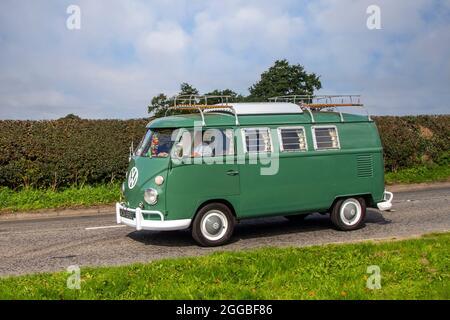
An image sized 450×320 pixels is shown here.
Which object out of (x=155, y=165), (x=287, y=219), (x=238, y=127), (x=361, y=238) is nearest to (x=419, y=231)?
(x=361, y=238)

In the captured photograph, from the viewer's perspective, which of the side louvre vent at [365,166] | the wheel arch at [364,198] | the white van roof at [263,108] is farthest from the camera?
the side louvre vent at [365,166]

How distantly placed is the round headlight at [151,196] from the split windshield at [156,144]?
645mm

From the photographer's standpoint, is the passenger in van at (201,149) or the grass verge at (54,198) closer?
the passenger in van at (201,149)

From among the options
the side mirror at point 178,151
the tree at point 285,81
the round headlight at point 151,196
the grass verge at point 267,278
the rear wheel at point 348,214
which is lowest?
the grass verge at point 267,278

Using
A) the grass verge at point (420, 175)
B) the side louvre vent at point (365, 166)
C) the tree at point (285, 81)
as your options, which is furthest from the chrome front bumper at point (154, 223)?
the tree at point (285, 81)

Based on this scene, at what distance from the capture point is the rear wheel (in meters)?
11.0

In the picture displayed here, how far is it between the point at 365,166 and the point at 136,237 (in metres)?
4.69

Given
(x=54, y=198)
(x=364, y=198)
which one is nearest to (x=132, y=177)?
(x=364, y=198)

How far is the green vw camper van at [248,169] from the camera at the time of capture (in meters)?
9.49

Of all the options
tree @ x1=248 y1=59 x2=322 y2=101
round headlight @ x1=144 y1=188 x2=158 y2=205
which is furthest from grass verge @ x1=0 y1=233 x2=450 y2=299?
tree @ x1=248 y1=59 x2=322 y2=101

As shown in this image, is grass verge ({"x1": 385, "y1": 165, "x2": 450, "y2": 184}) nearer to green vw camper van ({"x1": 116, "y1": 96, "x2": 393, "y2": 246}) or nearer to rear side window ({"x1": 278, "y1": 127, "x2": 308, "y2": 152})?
green vw camper van ({"x1": 116, "y1": 96, "x2": 393, "y2": 246})

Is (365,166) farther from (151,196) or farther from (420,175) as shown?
(420,175)

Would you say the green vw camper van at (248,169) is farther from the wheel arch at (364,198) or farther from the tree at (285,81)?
the tree at (285,81)
